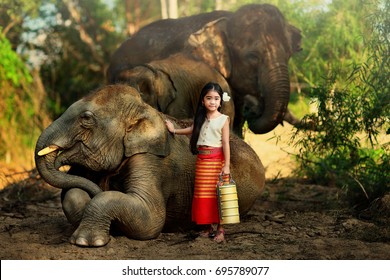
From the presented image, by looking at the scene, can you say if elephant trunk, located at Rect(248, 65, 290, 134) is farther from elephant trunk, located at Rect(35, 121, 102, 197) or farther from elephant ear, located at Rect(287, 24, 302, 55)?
elephant trunk, located at Rect(35, 121, 102, 197)

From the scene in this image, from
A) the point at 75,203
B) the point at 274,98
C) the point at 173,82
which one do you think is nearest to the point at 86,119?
the point at 75,203

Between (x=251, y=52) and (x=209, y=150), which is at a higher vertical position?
(x=251, y=52)

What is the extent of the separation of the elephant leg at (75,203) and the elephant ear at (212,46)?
4.53 metres

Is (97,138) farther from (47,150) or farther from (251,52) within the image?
(251,52)

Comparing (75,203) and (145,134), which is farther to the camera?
(145,134)

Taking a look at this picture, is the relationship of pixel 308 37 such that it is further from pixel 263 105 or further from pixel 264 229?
pixel 264 229

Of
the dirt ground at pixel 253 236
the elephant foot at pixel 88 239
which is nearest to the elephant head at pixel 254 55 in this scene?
the dirt ground at pixel 253 236

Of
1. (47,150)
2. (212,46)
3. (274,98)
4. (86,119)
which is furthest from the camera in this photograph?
(212,46)

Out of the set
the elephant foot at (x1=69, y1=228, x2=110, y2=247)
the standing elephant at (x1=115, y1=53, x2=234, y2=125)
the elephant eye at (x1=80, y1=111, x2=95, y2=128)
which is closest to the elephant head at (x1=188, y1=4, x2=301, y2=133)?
the standing elephant at (x1=115, y1=53, x2=234, y2=125)

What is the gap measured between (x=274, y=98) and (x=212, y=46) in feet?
4.00

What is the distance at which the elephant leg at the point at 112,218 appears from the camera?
5.46 meters

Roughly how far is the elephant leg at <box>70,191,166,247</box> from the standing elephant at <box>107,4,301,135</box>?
4.35 meters

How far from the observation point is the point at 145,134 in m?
5.91

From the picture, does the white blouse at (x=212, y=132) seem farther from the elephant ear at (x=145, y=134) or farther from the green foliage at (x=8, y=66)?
the green foliage at (x=8, y=66)
